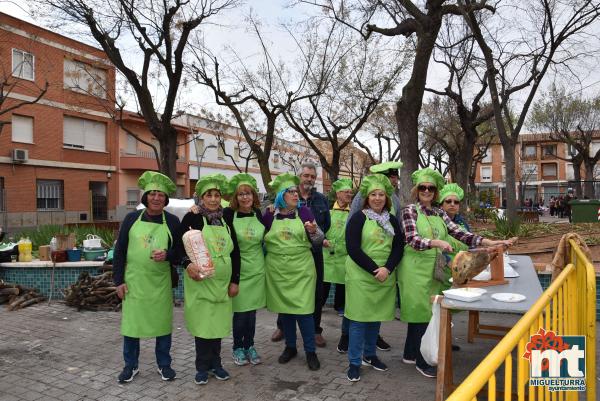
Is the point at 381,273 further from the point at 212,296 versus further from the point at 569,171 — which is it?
the point at 569,171

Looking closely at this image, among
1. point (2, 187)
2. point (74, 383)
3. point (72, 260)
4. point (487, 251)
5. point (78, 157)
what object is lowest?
point (74, 383)

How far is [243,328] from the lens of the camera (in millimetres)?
4391

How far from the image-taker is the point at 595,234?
7590 millimetres

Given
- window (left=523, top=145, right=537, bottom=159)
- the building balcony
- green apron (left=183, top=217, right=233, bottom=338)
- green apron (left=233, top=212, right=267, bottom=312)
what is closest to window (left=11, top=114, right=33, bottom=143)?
the building balcony

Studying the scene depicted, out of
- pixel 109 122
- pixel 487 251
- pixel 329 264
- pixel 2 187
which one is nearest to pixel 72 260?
pixel 329 264

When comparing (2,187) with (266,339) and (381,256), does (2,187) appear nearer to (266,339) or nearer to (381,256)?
(266,339)

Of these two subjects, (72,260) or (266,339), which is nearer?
(266,339)

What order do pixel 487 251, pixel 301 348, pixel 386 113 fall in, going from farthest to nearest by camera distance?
pixel 386 113
pixel 301 348
pixel 487 251

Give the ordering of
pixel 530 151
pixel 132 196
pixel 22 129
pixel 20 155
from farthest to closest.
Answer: pixel 530 151
pixel 132 196
pixel 22 129
pixel 20 155

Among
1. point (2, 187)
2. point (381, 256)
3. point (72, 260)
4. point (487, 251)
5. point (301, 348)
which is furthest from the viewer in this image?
point (2, 187)

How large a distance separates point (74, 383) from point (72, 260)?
154 inches

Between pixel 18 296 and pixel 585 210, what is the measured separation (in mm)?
15258

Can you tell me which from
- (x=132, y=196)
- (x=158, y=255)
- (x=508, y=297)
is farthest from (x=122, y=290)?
(x=132, y=196)

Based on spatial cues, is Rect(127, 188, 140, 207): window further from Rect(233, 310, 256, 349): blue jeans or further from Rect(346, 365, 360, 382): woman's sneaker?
Rect(346, 365, 360, 382): woman's sneaker
